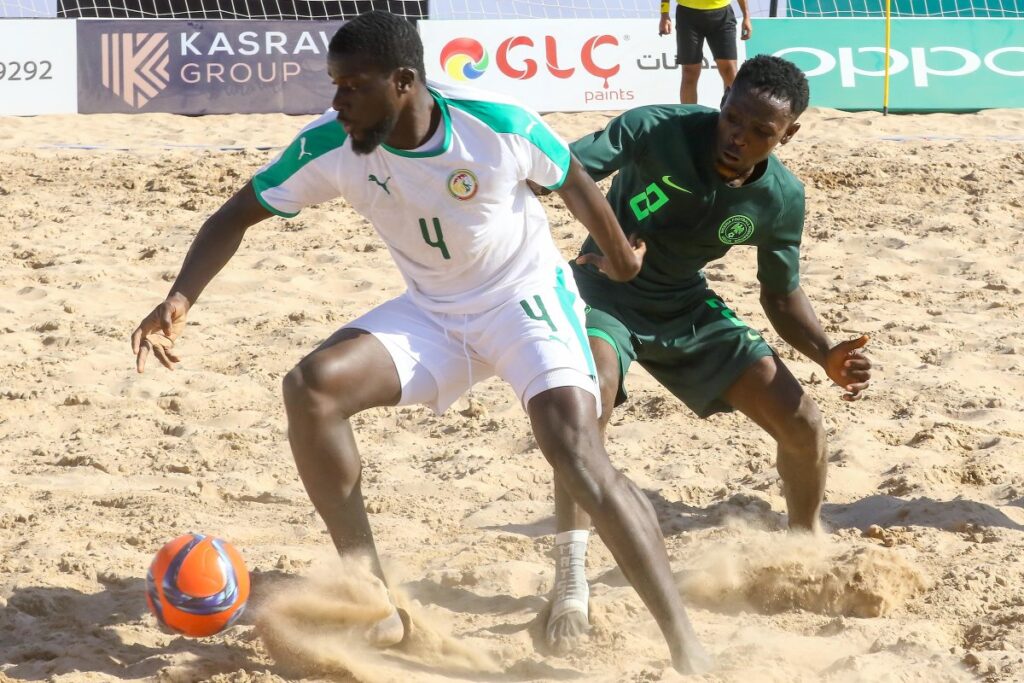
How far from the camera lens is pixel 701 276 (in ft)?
14.0

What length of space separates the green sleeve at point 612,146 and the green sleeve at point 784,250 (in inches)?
20.2

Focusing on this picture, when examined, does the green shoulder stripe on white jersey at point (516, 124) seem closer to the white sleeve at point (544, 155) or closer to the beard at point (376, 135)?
the white sleeve at point (544, 155)

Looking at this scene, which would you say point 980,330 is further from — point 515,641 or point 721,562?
point 515,641

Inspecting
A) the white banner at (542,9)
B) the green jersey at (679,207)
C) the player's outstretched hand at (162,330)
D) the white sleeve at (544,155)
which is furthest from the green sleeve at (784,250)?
the white banner at (542,9)

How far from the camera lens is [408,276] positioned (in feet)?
11.8

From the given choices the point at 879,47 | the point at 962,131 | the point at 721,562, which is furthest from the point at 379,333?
the point at 879,47

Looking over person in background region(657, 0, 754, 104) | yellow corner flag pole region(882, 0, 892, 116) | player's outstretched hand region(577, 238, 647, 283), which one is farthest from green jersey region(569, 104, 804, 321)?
yellow corner flag pole region(882, 0, 892, 116)

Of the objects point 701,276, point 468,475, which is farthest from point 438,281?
point 468,475

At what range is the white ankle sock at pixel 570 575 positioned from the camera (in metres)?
3.60

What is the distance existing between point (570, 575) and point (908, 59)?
30.7ft

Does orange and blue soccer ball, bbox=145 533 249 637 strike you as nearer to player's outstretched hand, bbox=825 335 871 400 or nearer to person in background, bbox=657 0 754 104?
player's outstretched hand, bbox=825 335 871 400

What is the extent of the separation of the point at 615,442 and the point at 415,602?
1586mm

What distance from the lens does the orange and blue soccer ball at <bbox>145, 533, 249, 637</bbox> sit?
3.14m

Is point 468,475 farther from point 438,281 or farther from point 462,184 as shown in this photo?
point 462,184
